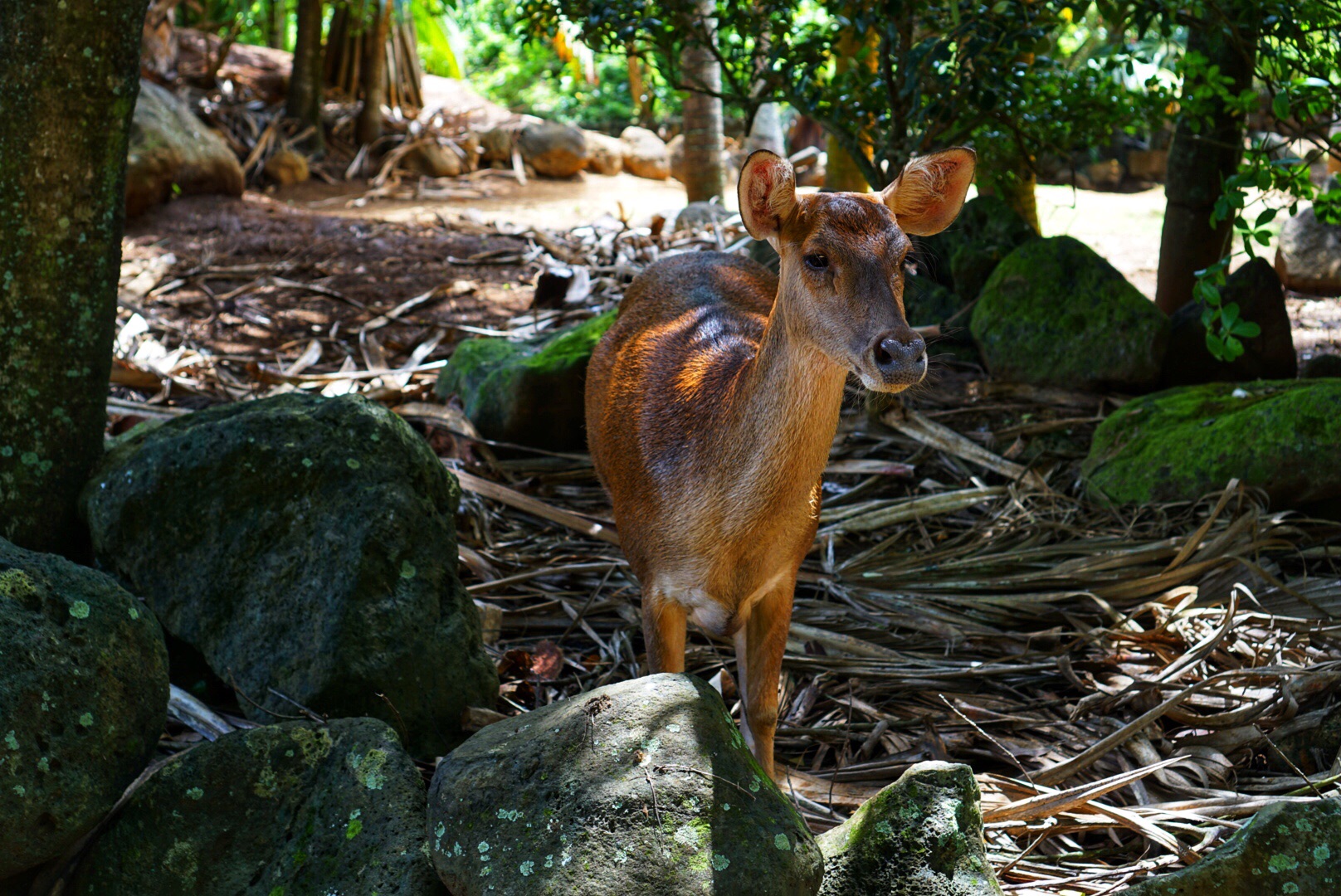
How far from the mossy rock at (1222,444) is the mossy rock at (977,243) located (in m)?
1.68

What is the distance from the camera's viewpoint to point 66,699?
2891 millimetres

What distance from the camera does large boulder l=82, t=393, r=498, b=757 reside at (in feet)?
12.2

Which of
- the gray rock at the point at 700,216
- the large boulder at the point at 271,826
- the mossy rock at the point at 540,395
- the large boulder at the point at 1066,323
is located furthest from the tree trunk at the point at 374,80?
the large boulder at the point at 271,826

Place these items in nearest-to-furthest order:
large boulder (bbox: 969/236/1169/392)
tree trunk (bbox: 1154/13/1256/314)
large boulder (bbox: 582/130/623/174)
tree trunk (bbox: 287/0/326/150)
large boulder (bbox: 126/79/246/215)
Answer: large boulder (bbox: 969/236/1169/392), tree trunk (bbox: 1154/13/1256/314), large boulder (bbox: 126/79/246/215), tree trunk (bbox: 287/0/326/150), large boulder (bbox: 582/130/623/174)

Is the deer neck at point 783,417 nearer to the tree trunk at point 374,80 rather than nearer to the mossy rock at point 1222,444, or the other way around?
the mossy rock at point 1222,444

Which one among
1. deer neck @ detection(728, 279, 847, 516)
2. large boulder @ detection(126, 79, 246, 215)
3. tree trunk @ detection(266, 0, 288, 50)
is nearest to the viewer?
deer neck @ detection(728, 279, 847, 516)

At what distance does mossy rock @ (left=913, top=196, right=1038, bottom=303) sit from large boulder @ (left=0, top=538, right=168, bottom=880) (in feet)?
18.9

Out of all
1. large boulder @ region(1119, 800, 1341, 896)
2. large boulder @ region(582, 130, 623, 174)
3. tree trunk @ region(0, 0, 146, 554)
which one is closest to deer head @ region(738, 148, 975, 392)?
large boulder @ region(1119, 800, 1341, 896)

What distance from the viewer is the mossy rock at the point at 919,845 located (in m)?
2.88

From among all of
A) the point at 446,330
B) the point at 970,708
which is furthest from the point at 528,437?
the point at 970,708

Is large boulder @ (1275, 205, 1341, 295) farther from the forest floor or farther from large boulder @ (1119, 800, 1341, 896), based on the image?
large boulder @ (1119, 800, 1341, 896)

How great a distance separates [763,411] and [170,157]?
35.1ft

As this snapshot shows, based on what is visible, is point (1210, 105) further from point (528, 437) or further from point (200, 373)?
point (200, 373)

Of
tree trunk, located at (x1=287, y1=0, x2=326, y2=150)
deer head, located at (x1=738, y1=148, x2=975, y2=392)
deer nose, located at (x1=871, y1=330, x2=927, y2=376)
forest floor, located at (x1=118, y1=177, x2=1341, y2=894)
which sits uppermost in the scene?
tree trunk, located at (x1=287, y1=0, x2=326, y2=150)
